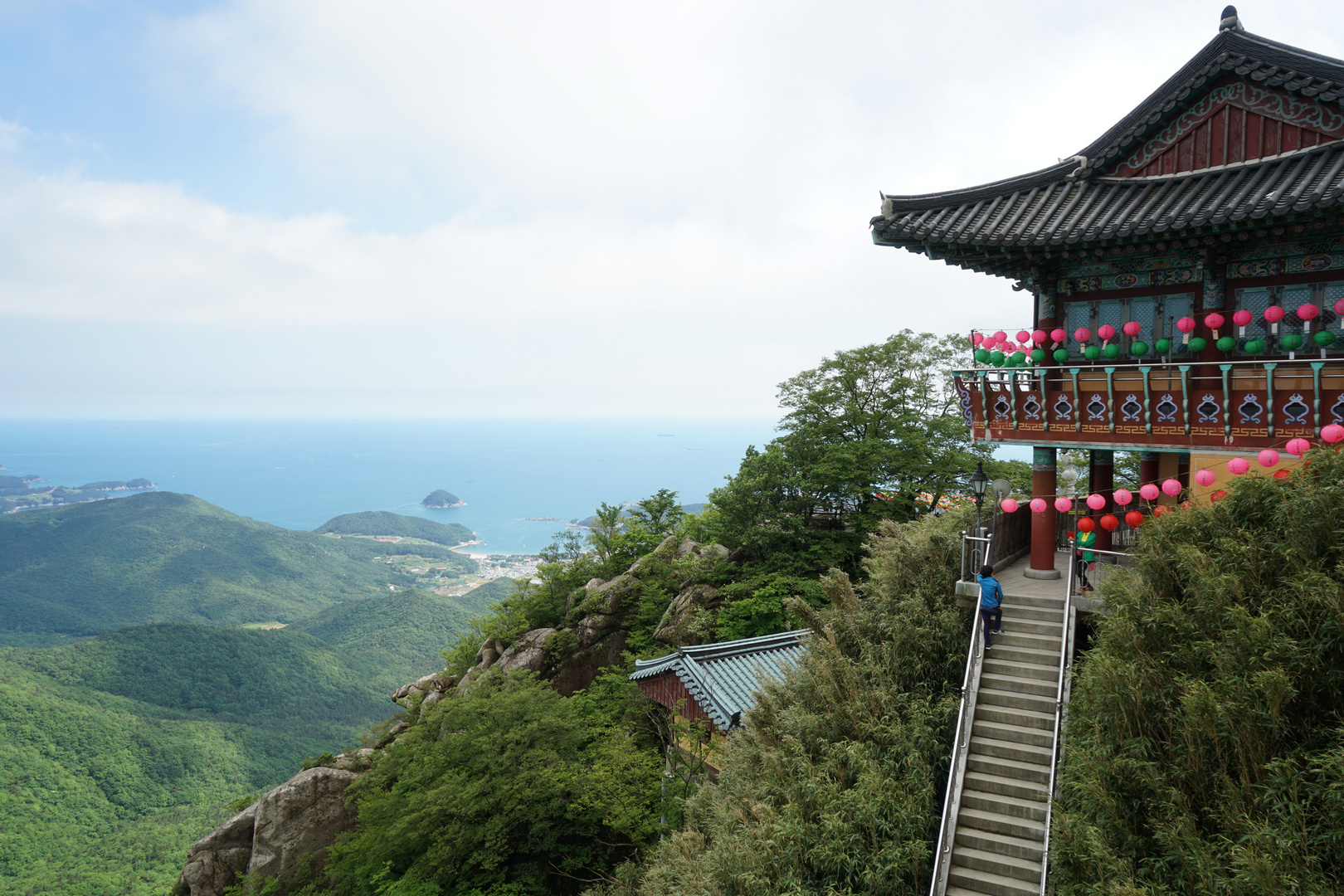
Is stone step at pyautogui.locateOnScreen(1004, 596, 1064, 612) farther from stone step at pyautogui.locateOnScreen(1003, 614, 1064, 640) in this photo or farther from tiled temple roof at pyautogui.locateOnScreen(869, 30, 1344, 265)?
tiled temple roof at pyautogui.locateOnScreen(869, 30, 1344, 265)

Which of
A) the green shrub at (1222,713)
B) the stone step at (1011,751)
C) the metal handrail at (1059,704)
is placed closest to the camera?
the green shrub at (1222,713)

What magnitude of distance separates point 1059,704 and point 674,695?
34.7 feet

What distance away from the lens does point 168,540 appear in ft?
479

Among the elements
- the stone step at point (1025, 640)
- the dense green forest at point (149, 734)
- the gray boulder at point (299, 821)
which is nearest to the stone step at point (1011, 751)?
the stone step at point (1025, 640)

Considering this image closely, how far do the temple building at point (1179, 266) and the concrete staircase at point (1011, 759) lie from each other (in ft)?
7.74

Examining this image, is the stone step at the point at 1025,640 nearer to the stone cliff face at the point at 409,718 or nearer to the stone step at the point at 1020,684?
the stone step at the point at 1020,684

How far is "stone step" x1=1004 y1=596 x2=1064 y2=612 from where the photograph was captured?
11531 millimetres

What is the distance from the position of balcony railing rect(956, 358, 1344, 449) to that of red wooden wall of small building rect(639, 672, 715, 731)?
384 inches

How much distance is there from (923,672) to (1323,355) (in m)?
8.07

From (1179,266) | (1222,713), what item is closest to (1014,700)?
(1222,713)

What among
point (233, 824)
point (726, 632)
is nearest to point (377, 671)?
point (233, 824)

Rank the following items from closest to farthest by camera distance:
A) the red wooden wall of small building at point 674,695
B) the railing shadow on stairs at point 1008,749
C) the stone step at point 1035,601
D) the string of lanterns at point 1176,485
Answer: the railing shadow on stairs at point 1008,749 → the string of lanterns at point 1176,485 → the stone step at point 1035,601 → the red wooden wall of small building at point 674,695

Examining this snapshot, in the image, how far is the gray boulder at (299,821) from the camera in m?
21.5

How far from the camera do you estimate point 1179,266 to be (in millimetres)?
11695
